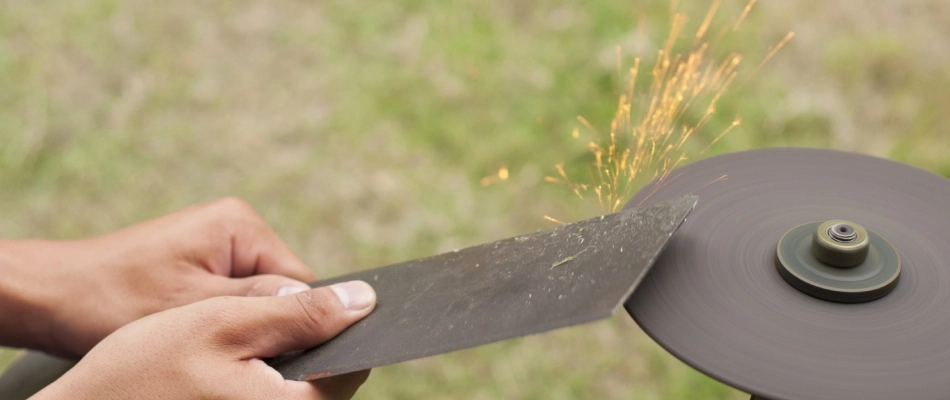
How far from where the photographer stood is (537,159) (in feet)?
13.5

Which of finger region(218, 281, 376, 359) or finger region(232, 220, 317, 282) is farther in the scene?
finger region(232, 220, 317, 282)

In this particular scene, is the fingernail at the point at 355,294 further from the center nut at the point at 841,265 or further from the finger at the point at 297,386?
the center nut at the point at 841,265

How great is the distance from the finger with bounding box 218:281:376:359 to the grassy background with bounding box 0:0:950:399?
1.72 meters

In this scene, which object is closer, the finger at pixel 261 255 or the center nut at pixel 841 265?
the center nut at pixel 841 265

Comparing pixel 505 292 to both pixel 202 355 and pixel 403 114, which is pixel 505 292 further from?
pixel 403 114

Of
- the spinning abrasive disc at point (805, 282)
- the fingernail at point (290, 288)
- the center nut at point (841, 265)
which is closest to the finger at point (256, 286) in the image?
the fingernail at point (290, 288)

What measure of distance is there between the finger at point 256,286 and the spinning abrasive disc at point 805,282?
856mm

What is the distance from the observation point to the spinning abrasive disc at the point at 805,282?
1376 mm

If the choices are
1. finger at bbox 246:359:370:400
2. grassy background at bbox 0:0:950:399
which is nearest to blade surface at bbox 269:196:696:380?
finger at bbox 246:359:370:400

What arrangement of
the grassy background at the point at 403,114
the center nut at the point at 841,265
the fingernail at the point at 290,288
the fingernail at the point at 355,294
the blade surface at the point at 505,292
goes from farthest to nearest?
1. the grassy background at the point at 403,114
2. the fingernail at the point at 290,288
3. the fingernail at the point at 355,294
4. the center nut at the point at 841,265
5. the blade surface at the point at 505,292

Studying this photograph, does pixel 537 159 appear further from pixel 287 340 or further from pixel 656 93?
pixel 287 340

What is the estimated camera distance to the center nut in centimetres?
149

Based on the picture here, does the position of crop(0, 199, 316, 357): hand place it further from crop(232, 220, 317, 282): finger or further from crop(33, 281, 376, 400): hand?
crop(33, 281, 376, 400): hand

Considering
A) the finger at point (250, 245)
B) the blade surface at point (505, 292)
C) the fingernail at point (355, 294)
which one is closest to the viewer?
the blade surface at point (505, 292)
